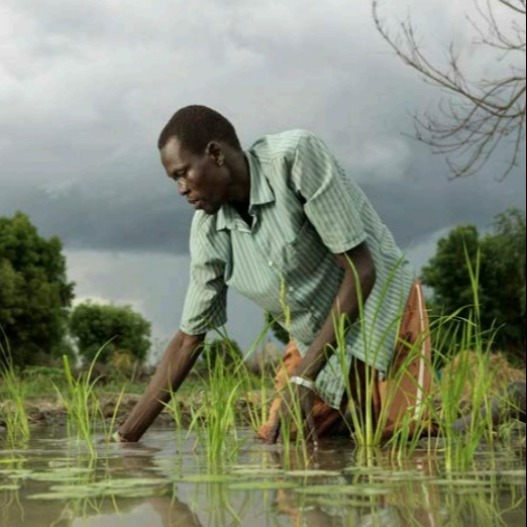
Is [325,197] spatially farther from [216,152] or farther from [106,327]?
[106,327]

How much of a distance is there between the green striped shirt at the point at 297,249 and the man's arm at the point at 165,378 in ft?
0.25

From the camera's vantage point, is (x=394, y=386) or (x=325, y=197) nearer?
(x=325, y=197)

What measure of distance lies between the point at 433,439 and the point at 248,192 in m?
1.34

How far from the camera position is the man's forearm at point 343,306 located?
13.1ft

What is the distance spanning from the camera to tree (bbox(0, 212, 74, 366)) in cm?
3011

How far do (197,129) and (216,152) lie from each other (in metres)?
0.11

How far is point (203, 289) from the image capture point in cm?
475

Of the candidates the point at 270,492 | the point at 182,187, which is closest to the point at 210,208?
the point at 182,187

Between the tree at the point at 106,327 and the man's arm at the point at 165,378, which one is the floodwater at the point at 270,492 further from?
the tree at the point at 106,327

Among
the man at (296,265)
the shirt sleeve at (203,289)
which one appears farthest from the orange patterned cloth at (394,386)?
the shirt sleeve at (203,289)

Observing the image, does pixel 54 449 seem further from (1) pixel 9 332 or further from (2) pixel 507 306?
(2) pixel 507 306

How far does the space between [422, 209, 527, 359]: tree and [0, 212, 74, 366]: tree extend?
11.3 metres

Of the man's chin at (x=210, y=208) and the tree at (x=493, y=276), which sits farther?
the tree at (x=493, y=276)

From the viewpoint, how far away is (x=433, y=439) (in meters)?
4.55
